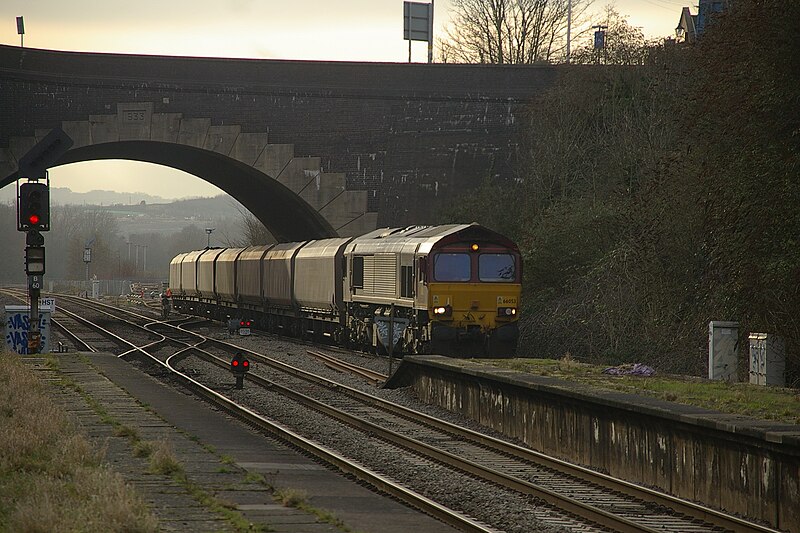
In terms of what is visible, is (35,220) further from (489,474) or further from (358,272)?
(489,474)

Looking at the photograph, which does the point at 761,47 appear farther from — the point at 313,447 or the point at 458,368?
the point at 313,447

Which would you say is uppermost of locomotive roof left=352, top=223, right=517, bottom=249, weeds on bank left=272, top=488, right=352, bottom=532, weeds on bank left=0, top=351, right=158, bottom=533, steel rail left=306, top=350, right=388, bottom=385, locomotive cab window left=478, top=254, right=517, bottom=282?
locomotive roof left=352, top=223, right=517, bottom=249

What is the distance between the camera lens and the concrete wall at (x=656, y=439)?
11.1 metres

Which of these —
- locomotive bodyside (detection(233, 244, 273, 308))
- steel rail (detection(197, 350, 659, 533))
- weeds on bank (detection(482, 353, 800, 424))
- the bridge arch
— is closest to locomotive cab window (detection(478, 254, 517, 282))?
→ weeds on bank (detection(482, 353, 800, 424))

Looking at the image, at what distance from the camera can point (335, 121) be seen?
4419 cm

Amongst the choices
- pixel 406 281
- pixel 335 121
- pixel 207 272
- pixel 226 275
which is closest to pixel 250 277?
pixel 226 275

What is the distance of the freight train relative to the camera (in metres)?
28.5

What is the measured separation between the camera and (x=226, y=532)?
9398 mm

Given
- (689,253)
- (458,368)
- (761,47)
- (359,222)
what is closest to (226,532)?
(458,368)

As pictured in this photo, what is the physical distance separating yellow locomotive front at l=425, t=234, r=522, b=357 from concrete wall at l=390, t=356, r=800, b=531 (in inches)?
343

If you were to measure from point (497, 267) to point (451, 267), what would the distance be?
1401 mm

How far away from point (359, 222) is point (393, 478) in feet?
103

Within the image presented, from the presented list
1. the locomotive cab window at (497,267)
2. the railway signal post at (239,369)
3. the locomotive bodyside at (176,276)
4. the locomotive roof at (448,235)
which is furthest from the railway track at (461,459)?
the locomotive bodyside at (176,276)

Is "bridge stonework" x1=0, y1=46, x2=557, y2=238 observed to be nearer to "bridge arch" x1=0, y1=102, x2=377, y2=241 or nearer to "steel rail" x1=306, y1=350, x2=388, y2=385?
"bridge arch" x1=0, y1=102, x2=377, y2=241
